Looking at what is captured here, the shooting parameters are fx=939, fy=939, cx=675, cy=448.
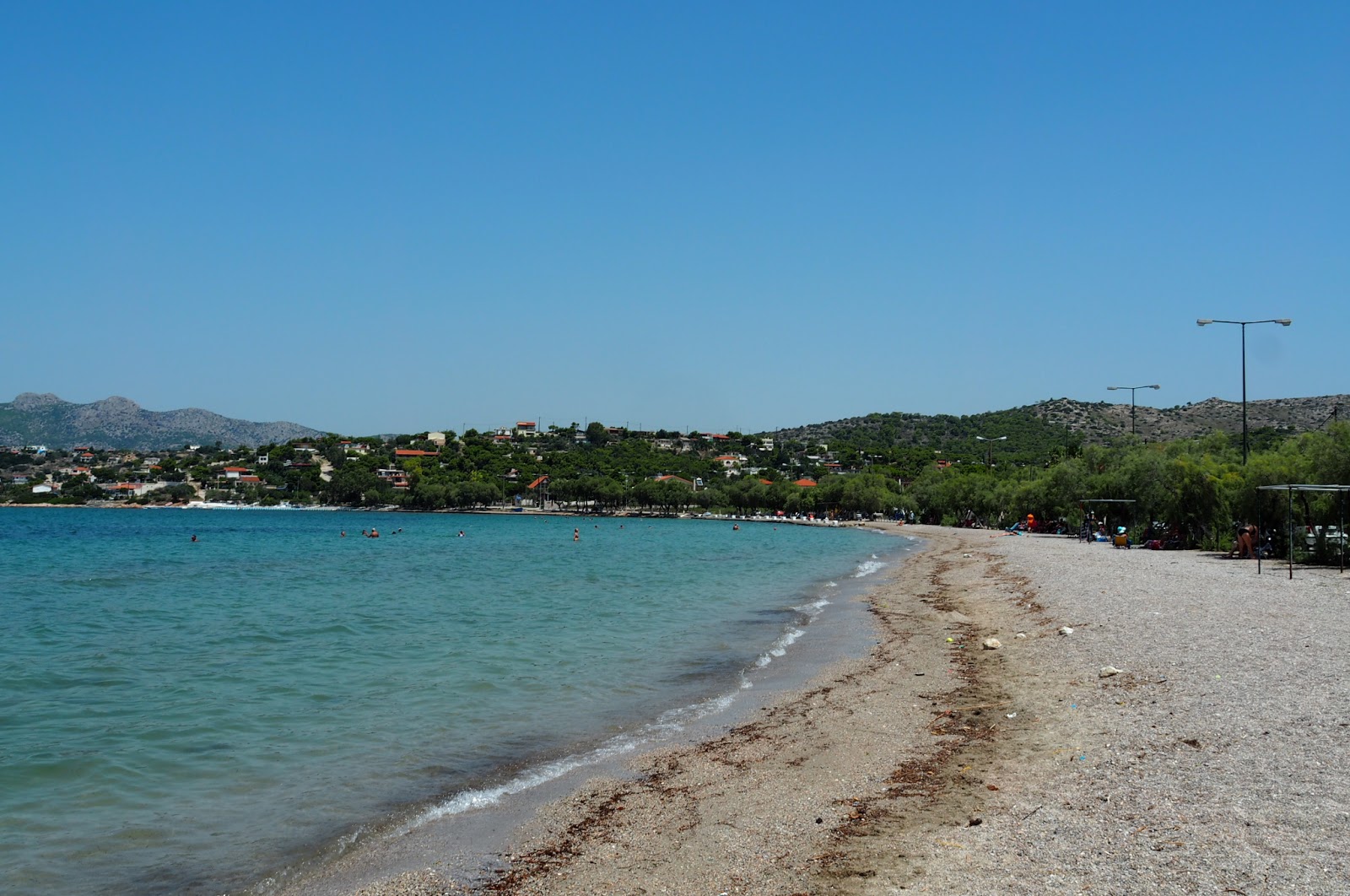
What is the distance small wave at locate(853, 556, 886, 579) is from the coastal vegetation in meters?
11.6

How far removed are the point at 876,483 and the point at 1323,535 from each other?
321ft

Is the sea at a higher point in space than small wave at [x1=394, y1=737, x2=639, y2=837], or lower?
lower

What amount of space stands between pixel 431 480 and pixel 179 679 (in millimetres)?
Answer: 153742

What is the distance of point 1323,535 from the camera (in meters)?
25.5

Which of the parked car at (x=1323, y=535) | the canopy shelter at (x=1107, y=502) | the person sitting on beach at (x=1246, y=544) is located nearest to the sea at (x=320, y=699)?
the person sitting on beach at (x=1246, y=544)

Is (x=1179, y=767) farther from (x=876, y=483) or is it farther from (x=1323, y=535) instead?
(x=876, y=483)

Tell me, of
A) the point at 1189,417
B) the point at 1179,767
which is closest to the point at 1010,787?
the point at 1179,767

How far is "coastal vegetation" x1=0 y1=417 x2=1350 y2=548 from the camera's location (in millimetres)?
31984

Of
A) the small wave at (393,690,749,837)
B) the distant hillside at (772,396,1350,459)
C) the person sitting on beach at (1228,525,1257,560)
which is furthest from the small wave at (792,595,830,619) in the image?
the distant hillside at (772,396,1350,459)

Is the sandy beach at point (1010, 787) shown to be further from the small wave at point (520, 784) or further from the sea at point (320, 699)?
the sea at point (320, 699)

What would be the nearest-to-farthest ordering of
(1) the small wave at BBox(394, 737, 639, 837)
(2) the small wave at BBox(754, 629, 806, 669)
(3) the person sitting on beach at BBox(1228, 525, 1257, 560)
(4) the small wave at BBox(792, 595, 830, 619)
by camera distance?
1. (1) the small wave at BBox(394, 737, 639, 837)
2. (2) the small wave at BBox(754, 629, 806, 669)
3. (4) the small wave at BBox(792, 595, 830, 619)
4. (3) the person sitting on beach at BBox(1228, 525, 1257, 560)

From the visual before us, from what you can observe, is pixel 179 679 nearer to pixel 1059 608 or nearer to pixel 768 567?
pixel 1059 608

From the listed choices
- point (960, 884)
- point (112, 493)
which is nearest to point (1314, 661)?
point (960, 884)

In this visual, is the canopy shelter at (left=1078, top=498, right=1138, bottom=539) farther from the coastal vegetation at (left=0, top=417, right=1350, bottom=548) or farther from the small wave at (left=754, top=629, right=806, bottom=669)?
the small wave at (left=754, top=629, right=806, bottom=669)
